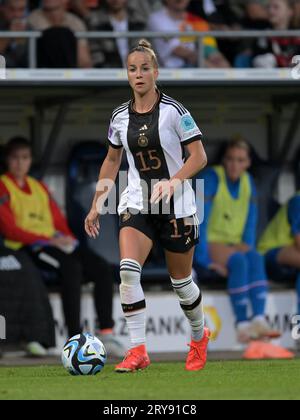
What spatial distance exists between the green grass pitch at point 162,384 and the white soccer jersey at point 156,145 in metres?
1.14

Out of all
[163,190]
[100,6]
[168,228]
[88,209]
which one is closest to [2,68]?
[100,6]

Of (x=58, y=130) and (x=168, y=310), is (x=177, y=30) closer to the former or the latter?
(x=58, y=130)

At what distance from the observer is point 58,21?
13281 millimetres

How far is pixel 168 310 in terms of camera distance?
13.6 meters

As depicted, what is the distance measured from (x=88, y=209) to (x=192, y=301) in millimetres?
4908

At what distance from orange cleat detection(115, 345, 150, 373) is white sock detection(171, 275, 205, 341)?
43cm

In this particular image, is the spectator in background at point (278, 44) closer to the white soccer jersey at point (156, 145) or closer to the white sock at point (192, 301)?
the white soccer jersey at point (156, 145)

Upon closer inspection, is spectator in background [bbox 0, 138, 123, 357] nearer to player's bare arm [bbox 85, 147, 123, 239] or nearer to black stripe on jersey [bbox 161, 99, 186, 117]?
player's bare arm [bbox 85, 147, 123, 239]

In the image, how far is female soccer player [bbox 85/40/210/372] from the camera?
870 cm

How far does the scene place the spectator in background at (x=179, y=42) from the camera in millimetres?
13609

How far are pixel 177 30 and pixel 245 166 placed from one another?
1617 mm

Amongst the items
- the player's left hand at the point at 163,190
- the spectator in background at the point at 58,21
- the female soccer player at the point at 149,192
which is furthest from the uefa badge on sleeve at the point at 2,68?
the player's left hand at the point at 163,190

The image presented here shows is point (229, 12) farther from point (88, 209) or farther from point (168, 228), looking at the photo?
point (168, 228)

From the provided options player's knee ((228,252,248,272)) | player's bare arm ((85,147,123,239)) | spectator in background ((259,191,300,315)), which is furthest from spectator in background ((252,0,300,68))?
player's bare arm ((85,147,123,239))
